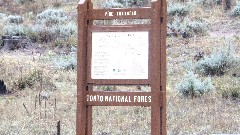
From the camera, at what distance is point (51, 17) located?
53.6 feet

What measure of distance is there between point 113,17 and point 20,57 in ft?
25.8

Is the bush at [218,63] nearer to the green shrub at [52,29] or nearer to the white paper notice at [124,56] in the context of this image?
the green shrub at [52,29]

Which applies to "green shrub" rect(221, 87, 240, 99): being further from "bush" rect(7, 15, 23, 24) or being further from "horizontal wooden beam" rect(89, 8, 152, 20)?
"bush" rect(7, 15, 23, 24)

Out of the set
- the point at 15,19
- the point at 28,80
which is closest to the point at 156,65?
the point at 28,80

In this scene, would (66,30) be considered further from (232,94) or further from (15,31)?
(232,94)

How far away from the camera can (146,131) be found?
267 inches

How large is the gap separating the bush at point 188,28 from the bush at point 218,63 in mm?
3059

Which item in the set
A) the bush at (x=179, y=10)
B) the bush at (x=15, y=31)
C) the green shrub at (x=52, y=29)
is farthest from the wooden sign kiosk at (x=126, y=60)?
the bush at (x=179, y=10)

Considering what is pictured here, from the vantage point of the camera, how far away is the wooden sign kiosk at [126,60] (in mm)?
4727

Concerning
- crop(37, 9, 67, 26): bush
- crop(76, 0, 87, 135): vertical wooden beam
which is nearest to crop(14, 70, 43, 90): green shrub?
crop(76, 0, 87, 135): vertical wooden beam

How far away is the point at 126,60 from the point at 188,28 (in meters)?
9.27

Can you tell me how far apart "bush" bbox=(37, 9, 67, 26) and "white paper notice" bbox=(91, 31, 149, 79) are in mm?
11416

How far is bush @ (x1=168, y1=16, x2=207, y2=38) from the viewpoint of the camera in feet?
44.8

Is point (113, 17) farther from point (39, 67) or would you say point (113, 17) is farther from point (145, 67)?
point (39, 67)
